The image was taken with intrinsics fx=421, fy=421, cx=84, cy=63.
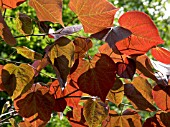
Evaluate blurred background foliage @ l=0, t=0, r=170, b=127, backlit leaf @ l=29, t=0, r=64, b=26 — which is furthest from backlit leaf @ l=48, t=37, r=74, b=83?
blurred background foliage @ l=0, t=0, r=170, b=127

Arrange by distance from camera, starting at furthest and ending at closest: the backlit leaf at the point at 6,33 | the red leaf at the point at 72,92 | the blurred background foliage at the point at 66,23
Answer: the blurred background foliage at the point at 66,23
the red leaf at the point at 72,92
the backlit leaf at the point at 6,33

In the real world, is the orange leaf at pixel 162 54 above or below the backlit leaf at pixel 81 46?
below

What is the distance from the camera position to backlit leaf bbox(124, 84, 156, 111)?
0.48 meters

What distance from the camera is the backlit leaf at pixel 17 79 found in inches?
A: 17.4

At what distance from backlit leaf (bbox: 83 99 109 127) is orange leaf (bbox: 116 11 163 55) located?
0.24 feet

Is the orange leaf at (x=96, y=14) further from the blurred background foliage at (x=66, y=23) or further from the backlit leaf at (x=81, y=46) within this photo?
the blurred background foliage at (x=66, y=23)

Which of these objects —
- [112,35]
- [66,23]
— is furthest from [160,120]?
[66,23]

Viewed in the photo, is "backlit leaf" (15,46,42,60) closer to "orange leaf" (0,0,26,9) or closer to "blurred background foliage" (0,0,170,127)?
"orange leaf" (0,0,26,9)

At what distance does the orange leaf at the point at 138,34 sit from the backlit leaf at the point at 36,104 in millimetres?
101

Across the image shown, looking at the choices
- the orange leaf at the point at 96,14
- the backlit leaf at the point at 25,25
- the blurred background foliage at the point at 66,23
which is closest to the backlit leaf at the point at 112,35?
the orange leaf at the point at 96,14

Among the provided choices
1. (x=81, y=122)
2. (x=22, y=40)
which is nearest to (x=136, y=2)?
(x=22, y=40)

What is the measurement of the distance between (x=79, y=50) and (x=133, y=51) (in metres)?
0.06

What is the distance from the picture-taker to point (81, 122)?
1.75ft

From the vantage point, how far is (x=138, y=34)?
43 cm
